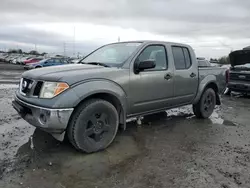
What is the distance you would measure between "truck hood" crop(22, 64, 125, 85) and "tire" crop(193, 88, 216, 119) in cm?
295

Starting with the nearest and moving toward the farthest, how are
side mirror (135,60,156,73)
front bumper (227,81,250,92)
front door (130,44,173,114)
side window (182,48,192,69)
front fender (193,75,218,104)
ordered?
side mirror (135,60,156,73), front door (130,44,173,114), side window (182,48,192,69), front fender (193,75,218,104), front bumper (227,81,250,92)

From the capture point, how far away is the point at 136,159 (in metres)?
3.93

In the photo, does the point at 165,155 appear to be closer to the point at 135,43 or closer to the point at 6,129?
the point at 135,43

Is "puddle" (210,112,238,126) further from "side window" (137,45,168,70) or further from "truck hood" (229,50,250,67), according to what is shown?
"truck hood" (229,50,250,67)

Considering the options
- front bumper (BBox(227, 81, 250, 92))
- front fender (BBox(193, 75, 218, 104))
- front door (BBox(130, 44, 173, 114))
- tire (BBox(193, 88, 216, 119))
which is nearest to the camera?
front door (BBox(130, 44, 173, 114))

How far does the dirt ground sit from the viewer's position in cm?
327

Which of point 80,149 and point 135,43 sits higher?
point 135,43

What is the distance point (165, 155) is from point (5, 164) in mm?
2325

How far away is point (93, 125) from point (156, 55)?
2021 mm

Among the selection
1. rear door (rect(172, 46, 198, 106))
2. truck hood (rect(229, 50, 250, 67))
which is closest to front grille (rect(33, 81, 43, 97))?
rear door (rect(172, 46, 198, 106))

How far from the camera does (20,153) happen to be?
398 cm

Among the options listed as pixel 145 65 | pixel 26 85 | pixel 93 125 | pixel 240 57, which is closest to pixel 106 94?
pixel 93 125

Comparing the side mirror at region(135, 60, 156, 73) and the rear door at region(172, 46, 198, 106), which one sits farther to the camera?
the rear door at region(172, 46, 198, 106)

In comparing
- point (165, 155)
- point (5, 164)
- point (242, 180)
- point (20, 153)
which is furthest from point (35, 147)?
point (242, 180)
